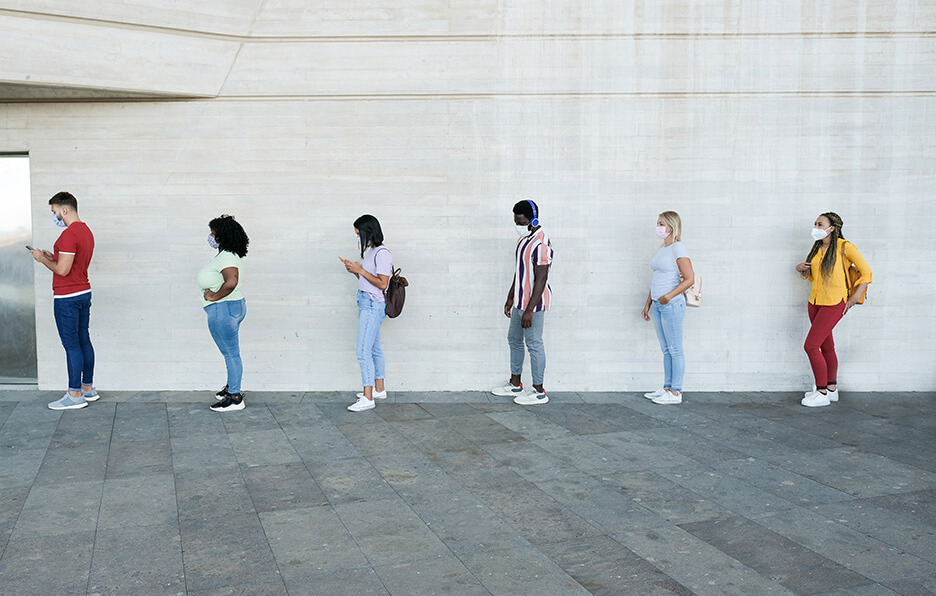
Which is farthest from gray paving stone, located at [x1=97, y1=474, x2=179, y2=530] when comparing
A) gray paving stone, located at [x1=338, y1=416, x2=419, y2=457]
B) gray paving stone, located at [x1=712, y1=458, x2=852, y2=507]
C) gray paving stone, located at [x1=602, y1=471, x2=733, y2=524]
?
gray paving stone, located at [x1=712, y1=458, x2=852, y2=507]

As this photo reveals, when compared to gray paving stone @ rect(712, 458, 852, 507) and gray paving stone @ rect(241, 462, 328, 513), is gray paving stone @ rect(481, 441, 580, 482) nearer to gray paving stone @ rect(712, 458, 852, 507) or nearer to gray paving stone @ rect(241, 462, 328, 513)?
gray paving stone @ rect(712, 458, 852, 507)

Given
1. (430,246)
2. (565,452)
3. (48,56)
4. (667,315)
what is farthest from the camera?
(430,246)

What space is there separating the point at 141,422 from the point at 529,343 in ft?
11.6

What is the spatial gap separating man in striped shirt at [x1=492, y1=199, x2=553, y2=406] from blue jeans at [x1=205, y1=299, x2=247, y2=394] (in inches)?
99.7

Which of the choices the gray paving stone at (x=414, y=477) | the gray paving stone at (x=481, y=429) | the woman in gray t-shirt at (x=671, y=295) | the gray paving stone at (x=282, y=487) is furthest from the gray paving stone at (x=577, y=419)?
the gray paving stone at (x=282, y=487)

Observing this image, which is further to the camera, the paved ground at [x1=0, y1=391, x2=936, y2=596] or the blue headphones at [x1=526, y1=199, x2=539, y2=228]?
the blue headphones at [x1=526, y1=199, x2=539, y2=228]

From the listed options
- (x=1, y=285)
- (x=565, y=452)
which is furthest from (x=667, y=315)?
(x=1, y=285)

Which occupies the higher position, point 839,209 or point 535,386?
point 839,209

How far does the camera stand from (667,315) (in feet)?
24.5

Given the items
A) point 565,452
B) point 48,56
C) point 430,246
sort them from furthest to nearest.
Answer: point 430,246
point 48,56
point 565,452

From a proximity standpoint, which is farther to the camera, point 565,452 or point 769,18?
point 769,18

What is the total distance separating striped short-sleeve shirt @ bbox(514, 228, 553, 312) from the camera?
7.18 m

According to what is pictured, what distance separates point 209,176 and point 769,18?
5754 mm

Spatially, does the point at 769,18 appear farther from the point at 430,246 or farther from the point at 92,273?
the point at 92,273
